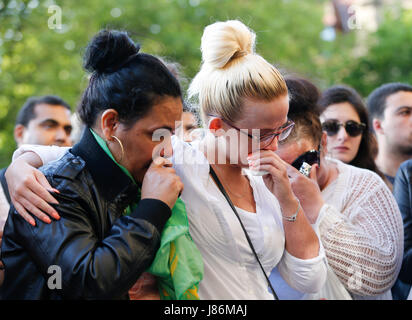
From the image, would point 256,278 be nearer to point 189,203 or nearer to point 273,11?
point 189,203

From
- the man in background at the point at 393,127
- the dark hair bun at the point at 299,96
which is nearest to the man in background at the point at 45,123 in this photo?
the dark hair bun at the point at 299,96

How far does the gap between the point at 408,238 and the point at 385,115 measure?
6.71 ft

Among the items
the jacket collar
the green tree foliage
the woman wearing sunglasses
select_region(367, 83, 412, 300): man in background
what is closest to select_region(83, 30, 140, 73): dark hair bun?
the jacket collar

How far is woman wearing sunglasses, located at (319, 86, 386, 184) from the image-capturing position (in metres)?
4.30

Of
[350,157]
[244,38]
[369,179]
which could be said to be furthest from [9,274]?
[350,157]

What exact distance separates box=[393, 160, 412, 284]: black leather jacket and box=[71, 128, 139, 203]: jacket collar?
2073 millimetres

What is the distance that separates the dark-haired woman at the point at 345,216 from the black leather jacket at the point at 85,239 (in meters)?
1.14

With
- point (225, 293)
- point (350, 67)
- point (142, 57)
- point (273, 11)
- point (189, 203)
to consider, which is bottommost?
point (225, 293)

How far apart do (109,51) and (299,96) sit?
1.47 meters

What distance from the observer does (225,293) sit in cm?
229

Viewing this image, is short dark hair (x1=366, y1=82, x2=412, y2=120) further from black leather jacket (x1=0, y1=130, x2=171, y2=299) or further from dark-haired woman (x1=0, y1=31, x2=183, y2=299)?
black leather jacket (x1=0, y1=130, x2=171, y2=299)

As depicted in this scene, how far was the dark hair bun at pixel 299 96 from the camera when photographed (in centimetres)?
316

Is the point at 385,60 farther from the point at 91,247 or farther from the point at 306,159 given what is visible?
the point at 91,247

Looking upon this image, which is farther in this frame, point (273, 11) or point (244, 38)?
point (273, 11)
